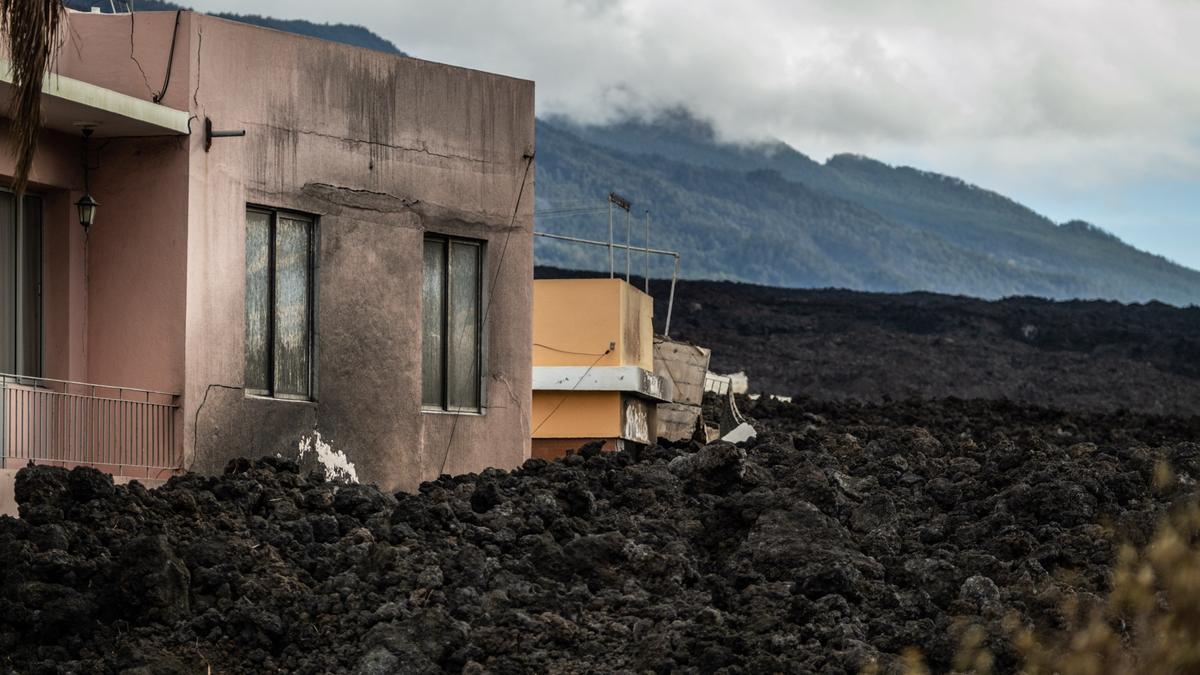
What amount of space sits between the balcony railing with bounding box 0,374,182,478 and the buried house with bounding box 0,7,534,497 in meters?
0.02

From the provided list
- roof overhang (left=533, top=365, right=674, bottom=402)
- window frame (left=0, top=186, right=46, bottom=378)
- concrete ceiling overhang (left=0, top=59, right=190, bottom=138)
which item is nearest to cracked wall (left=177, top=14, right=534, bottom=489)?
concrete ceiling overhang (left=0, top=59, right=190, bottom=138)

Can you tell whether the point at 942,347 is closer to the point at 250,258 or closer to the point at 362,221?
the point at 362,221

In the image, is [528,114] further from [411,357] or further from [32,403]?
[32,403]

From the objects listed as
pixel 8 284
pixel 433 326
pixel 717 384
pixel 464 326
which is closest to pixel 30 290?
pixel 8 284

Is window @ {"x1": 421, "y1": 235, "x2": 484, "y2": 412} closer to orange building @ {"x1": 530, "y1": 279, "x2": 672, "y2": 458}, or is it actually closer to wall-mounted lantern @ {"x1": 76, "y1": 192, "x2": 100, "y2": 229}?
wall-mounted lantern @ {"x1": 76, "y1": 192, "x2": 100, "y2": 229}

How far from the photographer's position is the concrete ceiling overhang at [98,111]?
606 inches

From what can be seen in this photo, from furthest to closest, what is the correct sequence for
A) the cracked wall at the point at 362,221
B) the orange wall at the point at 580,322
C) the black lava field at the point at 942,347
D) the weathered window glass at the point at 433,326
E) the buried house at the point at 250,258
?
the black lava field at the point at 942,347, the orange wall at the point at 580,322, the weathered window glass at the point at 433,326, the cracked wall at the point at 362,221, the buried house at the point at 250,258

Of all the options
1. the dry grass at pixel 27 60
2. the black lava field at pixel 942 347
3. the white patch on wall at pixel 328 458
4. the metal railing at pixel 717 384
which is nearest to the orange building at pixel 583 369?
the white patch on wall at pixel 328 458

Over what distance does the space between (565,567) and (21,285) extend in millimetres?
5915

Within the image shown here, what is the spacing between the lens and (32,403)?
622 inches

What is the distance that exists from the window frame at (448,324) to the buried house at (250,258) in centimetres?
2

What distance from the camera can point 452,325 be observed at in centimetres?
1945

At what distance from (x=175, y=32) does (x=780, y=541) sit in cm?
720

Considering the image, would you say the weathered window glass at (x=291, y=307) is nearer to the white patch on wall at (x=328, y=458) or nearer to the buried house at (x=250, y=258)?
the buried house at (x=250, y=258)
